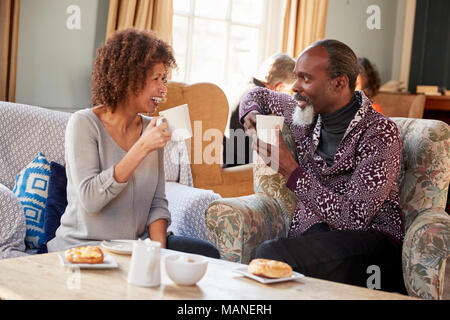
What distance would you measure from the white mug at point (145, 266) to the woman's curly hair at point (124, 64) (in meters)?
0.75

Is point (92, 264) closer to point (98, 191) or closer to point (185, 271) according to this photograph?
point (185, 271)

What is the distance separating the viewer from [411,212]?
7.23ft

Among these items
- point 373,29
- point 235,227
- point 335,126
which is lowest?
point 235,227

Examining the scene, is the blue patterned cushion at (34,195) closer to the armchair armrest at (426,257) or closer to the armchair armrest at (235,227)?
the armchair armrest at (235,227)

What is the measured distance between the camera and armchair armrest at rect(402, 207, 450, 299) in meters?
1.74

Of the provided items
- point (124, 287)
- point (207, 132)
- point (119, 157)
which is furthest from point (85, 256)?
point (207, 132)

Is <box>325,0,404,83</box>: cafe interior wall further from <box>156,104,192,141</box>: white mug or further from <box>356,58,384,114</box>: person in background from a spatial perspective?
<box>156,104,192,141</box>: white mug

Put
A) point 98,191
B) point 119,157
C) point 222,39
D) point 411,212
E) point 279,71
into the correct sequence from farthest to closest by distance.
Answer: point 222,39 < point 279,71 < point 411,212 < point 119,157 < point 98,191

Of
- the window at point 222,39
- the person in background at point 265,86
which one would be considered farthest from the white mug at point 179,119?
the window at point 222,39

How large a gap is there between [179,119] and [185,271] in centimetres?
48

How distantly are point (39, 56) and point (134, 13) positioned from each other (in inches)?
26.9

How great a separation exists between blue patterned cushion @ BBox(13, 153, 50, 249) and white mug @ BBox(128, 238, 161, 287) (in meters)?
0.99

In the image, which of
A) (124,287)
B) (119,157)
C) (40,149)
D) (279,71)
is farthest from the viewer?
(279,71)

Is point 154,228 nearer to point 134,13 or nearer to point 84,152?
point 84,152
